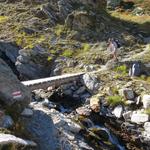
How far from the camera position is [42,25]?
120 ft

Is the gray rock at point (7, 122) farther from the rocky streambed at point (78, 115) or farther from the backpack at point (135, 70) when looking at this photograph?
the backpack at point (135, 70)

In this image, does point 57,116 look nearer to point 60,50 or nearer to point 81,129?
point 81,129

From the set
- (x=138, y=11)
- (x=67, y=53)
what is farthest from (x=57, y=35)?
(x=138, y=11)

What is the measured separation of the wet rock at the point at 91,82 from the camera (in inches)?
1076

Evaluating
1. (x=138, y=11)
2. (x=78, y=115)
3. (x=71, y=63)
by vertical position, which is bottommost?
(x=138, y=11)

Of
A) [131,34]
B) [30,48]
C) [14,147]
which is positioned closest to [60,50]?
[30,48]

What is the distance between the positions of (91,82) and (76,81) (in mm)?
1038

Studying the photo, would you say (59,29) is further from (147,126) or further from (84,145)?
(84,145)

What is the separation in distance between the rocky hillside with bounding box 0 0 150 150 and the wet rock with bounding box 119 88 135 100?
2.4 inches

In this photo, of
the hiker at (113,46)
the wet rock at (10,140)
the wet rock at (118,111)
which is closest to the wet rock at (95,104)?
the wet rock at (118,111)

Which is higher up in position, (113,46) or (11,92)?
(11,92)

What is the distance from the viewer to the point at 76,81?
92.8 feet

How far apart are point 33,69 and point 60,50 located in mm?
3037

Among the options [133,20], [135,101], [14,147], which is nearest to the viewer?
[14,147]
